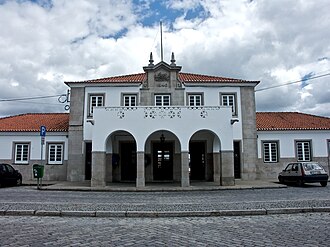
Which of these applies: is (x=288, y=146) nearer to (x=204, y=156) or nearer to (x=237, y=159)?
(x=237, y=159)

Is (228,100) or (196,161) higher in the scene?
(228,100)

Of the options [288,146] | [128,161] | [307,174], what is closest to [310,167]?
[307,174]

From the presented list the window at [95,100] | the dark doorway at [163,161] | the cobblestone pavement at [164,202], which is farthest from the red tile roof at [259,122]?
the cobblestone pavement at [164,202]

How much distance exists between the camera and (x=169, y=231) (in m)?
7.15

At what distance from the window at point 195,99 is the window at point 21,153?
40.7ft

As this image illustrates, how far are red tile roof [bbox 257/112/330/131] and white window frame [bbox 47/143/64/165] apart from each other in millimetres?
14537

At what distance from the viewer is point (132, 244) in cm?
596

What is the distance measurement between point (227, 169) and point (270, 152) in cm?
637

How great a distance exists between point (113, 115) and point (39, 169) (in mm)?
5073

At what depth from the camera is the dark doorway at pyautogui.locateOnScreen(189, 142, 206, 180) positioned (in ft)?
79.5

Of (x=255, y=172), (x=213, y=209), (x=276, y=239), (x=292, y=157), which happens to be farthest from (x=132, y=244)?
(x=292, y=157)

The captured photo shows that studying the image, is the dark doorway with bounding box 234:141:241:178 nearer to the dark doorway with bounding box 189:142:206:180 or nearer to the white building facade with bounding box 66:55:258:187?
the white building facade with bounding box 66:55:258:187

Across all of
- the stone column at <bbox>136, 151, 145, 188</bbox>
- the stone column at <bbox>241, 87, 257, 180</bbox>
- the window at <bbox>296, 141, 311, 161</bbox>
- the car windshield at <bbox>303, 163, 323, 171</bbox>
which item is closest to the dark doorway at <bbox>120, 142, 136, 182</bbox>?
the stone column at <bbox>136, 151, 145, 188</bbox>

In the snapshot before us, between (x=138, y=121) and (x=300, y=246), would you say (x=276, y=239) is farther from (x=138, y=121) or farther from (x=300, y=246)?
(x=138, y=121)
